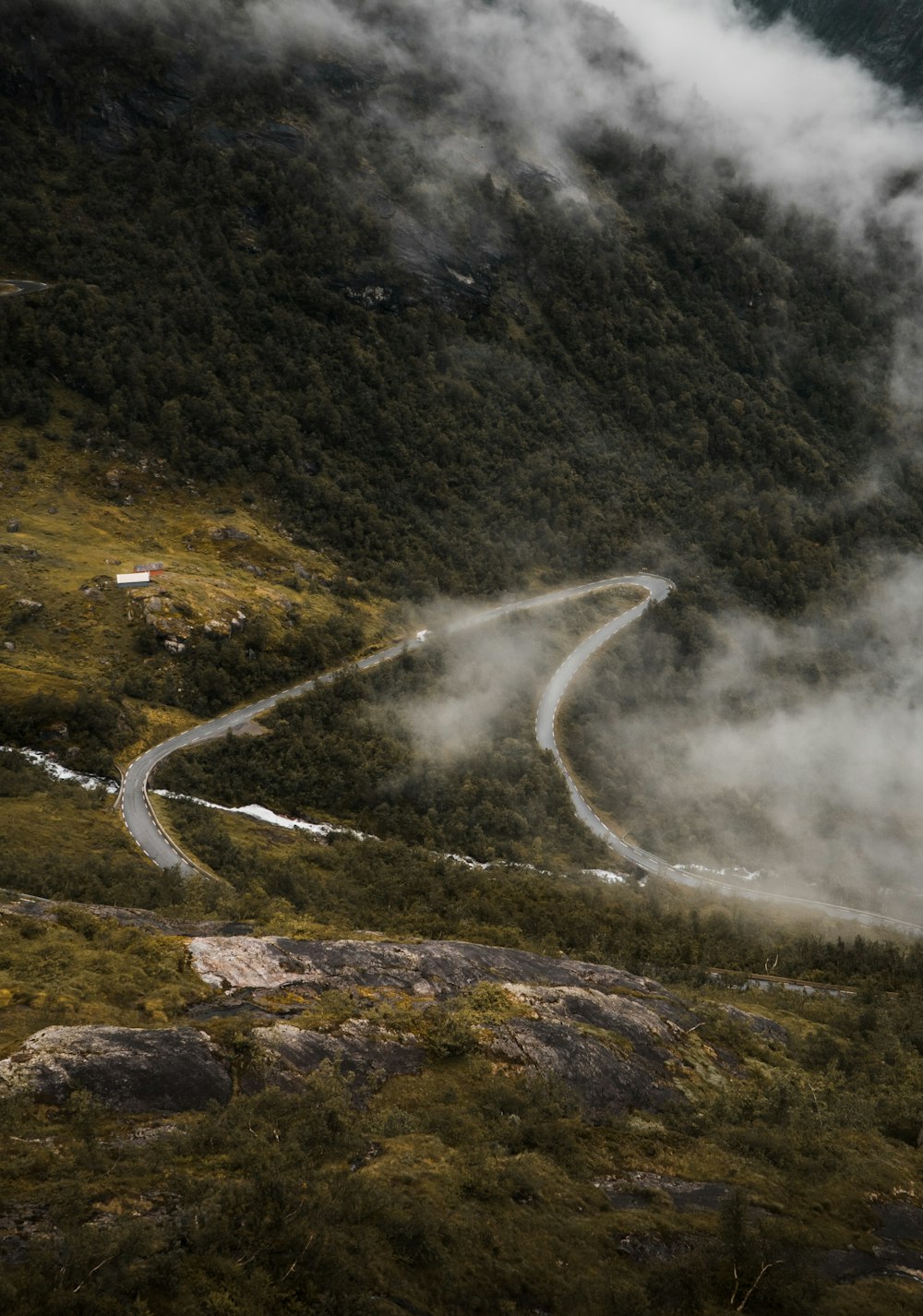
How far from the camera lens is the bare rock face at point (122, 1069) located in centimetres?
2095

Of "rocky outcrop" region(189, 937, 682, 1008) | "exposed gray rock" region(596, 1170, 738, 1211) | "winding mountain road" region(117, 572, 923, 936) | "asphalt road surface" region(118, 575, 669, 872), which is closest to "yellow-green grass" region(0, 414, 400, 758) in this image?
"asphalt road surface" region(118, 575, 669, 872)

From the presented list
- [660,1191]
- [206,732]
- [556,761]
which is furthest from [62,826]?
→ [556,761]

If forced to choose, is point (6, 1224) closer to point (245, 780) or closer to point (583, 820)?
point (245, 780)

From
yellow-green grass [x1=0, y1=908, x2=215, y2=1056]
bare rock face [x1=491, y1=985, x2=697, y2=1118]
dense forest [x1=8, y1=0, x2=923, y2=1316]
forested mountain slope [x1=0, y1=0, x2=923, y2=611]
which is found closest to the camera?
dense forest [x1=8, y1=0, x2=923, y2=1316]

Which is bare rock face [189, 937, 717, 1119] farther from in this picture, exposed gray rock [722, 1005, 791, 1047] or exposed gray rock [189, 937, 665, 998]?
exposed gray rock [722, 1005, 791, 1047]

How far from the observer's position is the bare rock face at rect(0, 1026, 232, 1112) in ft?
68.7

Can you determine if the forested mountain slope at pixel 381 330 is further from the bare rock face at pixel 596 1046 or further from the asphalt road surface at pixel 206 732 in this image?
the bare rock face at pixel 596 1046

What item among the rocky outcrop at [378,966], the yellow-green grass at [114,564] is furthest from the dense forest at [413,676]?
the yellow-green grass at [114,564]

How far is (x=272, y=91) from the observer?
151250 millimetres

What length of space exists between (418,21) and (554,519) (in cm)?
12181

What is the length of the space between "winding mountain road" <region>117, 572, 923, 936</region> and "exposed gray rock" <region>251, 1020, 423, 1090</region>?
86.2ft

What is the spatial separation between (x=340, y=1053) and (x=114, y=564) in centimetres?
7616

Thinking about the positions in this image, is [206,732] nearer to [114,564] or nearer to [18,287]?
[114,564]

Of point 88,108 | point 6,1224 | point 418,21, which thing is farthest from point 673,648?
point 418,21
